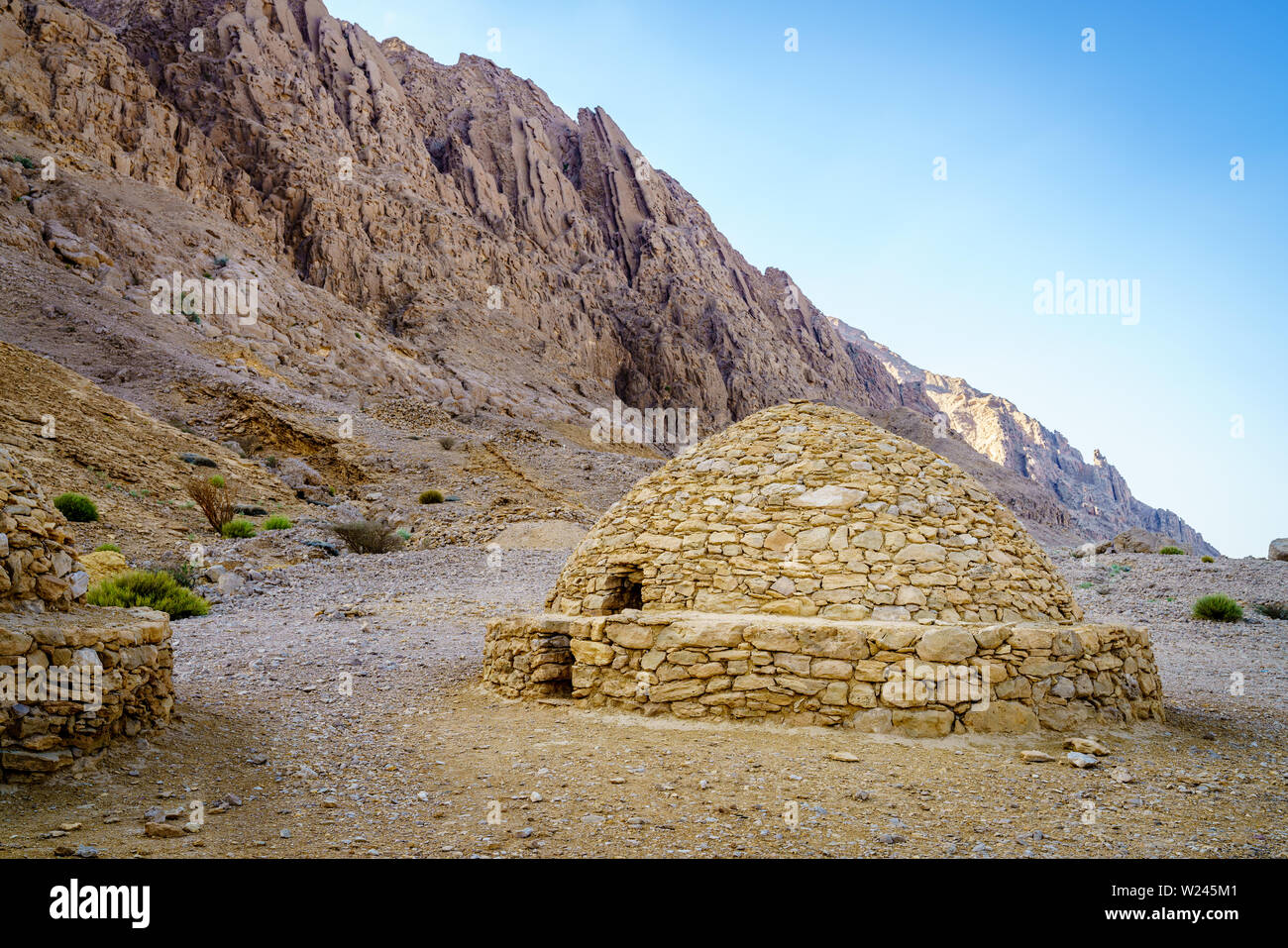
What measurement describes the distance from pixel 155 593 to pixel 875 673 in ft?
36.4

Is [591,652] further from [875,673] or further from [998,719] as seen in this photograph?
[998,719]

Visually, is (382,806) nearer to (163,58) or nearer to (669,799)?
(669,799)

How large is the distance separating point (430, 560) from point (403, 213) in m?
41.5

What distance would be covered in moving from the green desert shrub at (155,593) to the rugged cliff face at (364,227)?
19.0 metres

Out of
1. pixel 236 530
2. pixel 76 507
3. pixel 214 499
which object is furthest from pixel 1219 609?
pixel 76 507

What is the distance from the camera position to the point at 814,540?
307 inches

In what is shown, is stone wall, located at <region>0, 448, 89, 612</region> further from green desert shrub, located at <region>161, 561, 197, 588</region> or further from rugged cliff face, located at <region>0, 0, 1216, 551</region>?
rugged cliff face, located at <region>0, 0, 1216, 551</region>

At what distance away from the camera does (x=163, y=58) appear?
154 ft

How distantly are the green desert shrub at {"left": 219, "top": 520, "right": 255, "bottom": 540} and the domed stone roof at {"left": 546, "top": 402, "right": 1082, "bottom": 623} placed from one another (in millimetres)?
11811

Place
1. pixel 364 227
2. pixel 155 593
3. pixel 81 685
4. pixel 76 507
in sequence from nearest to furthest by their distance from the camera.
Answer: pixel 81 685 → pixel 155 593 → pixel 76 507 → pixel 364 227

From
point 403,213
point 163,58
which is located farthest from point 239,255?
point 163,58

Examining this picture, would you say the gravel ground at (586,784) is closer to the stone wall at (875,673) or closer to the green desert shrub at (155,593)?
the stone wall at (875,673)

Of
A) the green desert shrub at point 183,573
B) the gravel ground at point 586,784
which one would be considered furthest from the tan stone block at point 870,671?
the green desert shrub at point 183,573

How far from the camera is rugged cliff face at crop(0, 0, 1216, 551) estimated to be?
32969mm
